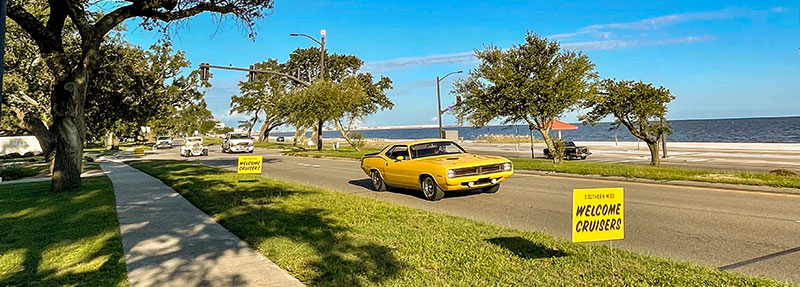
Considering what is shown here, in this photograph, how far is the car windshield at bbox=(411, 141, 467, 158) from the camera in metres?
12.1

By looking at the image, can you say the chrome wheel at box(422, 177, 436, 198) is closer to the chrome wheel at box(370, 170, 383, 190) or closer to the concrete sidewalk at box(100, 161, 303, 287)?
the chrome wheel at box(370, 170, 383, 190)

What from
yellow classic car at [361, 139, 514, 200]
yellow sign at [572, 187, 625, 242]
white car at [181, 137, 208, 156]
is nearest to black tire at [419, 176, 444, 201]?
yellow classic car at [361, 139, 514, 200]

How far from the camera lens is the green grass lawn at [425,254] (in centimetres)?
465

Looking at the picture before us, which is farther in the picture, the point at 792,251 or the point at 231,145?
the point at 231,145

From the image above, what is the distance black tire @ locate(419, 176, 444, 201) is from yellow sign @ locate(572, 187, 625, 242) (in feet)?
19.9

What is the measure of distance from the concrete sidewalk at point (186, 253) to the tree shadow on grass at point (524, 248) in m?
2.59

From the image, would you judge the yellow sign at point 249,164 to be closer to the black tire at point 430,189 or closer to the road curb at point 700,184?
the black tire at point 430,189

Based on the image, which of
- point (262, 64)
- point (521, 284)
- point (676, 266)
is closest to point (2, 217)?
point (521, 284)

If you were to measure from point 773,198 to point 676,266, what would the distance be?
23.9ft

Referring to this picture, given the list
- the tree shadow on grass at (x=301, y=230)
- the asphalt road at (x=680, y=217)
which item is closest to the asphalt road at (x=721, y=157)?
the asphalt road at (x=680, y=217)

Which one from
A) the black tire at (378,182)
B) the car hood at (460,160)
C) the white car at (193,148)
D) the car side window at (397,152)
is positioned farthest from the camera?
the white car at (193,148)

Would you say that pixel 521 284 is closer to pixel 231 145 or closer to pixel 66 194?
pixel 66 194

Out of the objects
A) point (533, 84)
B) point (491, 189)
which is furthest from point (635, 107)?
point (491, 189)

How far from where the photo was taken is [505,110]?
2006cm
